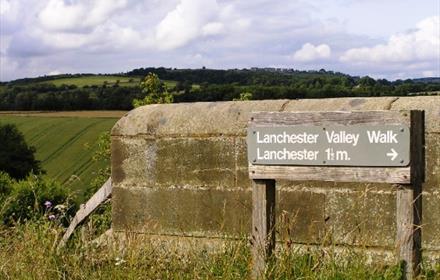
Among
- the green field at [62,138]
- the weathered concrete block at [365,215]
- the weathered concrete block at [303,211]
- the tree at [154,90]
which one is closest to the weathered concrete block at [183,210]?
the weathered concrete block at [303,211]

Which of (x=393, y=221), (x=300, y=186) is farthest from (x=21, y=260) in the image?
(x=393, y=221)

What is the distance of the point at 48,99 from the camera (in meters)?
80.2

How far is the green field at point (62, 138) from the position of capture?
62.9m

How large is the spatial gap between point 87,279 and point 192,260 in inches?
29.1

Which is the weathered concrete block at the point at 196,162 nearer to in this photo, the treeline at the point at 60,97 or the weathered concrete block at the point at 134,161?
the weathered concrete block at the point at 134,161

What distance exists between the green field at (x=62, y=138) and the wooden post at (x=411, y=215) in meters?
56.3

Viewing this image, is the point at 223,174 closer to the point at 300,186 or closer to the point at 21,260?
the point at 300,186

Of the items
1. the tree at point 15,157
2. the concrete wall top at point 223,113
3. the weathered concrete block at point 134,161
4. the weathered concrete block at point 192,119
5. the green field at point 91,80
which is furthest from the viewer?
the green field at point 91,80

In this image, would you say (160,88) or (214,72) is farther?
(214,72)

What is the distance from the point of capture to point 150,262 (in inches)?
191

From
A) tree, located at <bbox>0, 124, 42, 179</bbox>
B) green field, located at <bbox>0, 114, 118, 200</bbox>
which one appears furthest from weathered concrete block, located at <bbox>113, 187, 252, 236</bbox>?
green field, located at <bbox>0, 114, 118, 200</bbox>

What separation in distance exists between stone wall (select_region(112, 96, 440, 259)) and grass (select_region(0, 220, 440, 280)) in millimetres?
321

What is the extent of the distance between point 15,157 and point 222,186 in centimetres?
4304

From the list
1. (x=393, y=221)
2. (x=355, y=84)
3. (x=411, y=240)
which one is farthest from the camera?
(x=355, y=84)
